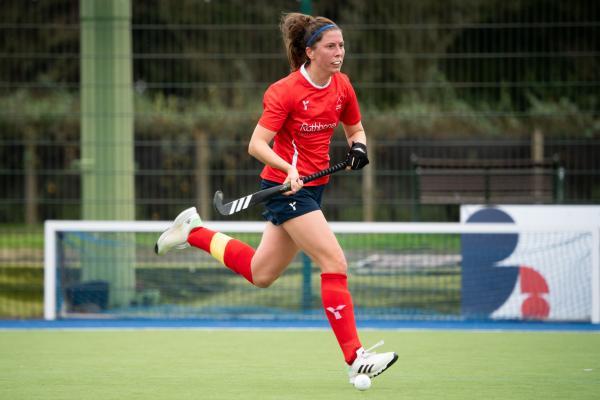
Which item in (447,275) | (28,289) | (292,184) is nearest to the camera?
(292,184)

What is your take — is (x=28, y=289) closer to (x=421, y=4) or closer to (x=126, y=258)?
(x=126, y=258)

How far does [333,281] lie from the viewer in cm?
509

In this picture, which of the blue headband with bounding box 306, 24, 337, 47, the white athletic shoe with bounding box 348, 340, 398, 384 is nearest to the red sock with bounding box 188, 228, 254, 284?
the white athletic shoe with bounding box 348, 340, 398, 384

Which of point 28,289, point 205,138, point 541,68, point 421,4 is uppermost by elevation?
point 421,4

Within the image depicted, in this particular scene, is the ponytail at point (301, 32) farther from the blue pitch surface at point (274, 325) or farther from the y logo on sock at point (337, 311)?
the blue pitch surface at point (274, 325)

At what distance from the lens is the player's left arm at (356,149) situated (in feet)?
17.3

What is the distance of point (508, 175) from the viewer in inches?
362

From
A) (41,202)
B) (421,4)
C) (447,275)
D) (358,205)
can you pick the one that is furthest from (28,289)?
(421,4)

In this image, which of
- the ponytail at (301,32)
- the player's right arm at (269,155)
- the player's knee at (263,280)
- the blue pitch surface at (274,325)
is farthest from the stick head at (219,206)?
the blue pitch surface at (274,325)

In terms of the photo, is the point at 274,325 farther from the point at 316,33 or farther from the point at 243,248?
the point at 316,33

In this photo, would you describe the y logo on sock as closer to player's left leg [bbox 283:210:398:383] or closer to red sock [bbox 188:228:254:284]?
player's left leg [bbox 283:210:398:383]

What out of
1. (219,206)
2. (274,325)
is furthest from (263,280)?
(274,325)

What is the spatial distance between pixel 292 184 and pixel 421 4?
4.99 metres

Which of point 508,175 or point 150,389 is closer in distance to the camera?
point 150,389
